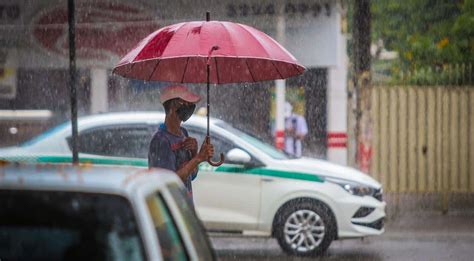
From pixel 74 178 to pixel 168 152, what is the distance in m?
2.63

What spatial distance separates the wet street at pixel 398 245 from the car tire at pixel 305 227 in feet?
0.45

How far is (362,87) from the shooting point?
50.2 ft

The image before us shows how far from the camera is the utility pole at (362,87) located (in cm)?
1488

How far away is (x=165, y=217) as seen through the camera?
3820 millimetres

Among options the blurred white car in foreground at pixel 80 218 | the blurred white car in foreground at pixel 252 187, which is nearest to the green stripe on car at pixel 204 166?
the blurred white car in foreground at pixel 252 187

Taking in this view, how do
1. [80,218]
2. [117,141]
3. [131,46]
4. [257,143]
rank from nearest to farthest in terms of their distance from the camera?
1. [80,218]
2. [117,141]
3. [257,143]
4. [131,46]

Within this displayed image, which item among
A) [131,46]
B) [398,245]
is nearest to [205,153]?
[398,245]

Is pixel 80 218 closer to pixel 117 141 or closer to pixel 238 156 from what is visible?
pixel 238 156

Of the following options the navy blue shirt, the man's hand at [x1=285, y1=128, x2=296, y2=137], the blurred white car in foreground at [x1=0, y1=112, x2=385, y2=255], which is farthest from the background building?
the navy blue shirt

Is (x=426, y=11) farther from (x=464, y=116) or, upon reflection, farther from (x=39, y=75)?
(x=39, y=75)

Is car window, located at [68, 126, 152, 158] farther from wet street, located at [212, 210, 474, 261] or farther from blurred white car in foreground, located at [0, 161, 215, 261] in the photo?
blurred white car in foreground, located at [0, 161, 215, 261]

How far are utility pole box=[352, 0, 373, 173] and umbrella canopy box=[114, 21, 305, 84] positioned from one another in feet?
25.2

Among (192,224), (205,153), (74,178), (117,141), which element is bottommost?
(117,141)

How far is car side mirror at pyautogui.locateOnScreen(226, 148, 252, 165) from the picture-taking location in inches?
421
